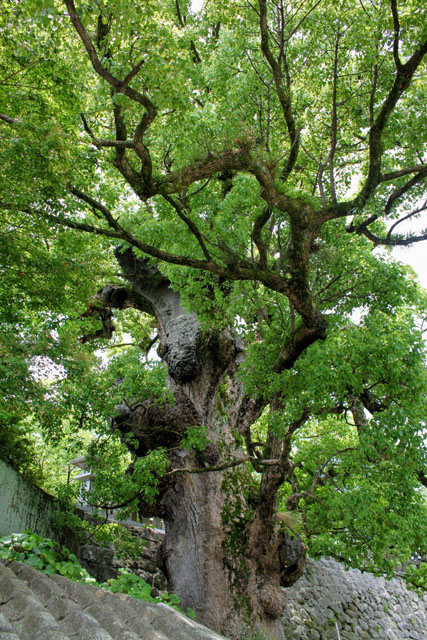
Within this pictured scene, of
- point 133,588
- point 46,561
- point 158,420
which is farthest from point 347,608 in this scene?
point 46,561

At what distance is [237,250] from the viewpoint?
7531 millimetres

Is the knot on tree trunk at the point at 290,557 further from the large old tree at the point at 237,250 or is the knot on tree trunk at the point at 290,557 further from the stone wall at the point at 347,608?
the stone wall at the point at 347,608

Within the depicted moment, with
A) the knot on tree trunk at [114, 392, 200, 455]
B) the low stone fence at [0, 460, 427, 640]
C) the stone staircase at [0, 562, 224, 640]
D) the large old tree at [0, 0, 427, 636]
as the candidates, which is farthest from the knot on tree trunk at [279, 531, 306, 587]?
the stone staircase at [0, 562, 224, 640]

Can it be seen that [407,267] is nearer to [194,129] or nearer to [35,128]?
[194,129]

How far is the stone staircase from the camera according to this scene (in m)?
3.13

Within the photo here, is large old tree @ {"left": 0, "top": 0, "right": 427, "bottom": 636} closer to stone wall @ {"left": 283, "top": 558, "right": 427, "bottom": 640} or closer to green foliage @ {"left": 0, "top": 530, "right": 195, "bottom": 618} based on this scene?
green foliage @ {"left": 0, "top": 530, "right": 195, "bottom": 618}

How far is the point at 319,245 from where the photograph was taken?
727 cm

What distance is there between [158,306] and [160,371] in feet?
7.95

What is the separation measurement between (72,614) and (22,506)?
4405 millimetres

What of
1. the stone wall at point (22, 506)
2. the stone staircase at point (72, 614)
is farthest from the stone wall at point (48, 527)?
the stone staircase at point (72, 614)

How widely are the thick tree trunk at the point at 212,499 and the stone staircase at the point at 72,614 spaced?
2818 mm

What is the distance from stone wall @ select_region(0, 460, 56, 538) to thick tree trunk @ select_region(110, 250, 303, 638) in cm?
171

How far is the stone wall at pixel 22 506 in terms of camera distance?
7.02 meters

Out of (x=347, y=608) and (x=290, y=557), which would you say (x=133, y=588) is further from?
(x=347, y=608)
